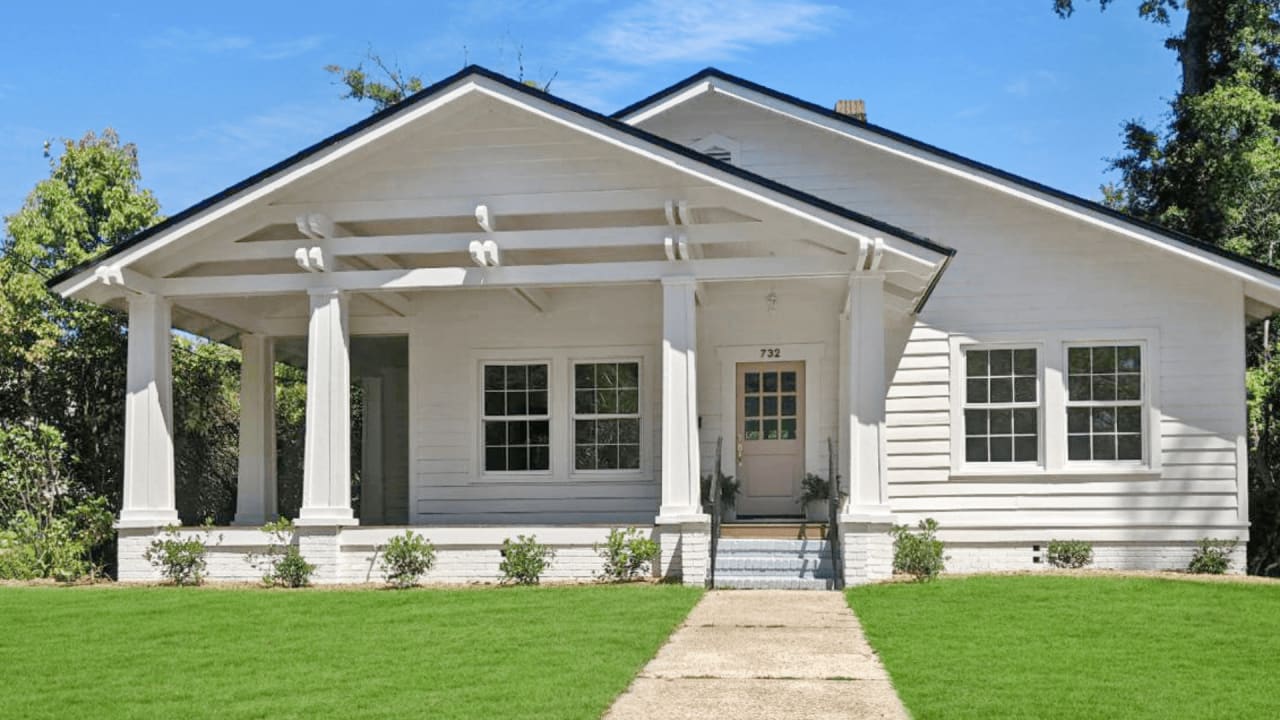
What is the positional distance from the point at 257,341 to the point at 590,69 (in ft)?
61.7

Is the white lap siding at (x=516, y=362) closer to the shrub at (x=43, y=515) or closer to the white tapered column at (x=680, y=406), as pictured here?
the white tapered column at (x=680, y=406)

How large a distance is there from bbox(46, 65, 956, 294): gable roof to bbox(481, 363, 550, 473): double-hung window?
15.9ft

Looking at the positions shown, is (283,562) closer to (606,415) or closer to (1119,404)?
(606,415)

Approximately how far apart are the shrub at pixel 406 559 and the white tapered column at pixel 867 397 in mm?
4856

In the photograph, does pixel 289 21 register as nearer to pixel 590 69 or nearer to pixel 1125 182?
pixel 590 69

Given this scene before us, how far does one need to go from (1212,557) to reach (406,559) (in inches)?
386

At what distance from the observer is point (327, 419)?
15359 millimetres

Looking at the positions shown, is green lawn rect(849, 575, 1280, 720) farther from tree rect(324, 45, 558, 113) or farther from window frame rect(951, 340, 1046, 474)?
tree rect(324, 45, 558, 113)

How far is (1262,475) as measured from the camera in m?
19.4

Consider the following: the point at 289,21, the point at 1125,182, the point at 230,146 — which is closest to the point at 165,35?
the point at 289,21

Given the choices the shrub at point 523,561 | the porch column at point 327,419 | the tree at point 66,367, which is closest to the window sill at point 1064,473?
the shrub at point 523,561

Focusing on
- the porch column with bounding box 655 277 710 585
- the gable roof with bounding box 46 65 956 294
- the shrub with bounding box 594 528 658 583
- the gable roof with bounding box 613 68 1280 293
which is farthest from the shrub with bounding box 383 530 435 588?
the gable roof with bounding box 613 68 1280 293

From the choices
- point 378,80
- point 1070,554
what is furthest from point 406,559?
point 378,80

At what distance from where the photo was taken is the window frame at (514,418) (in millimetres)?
18531
